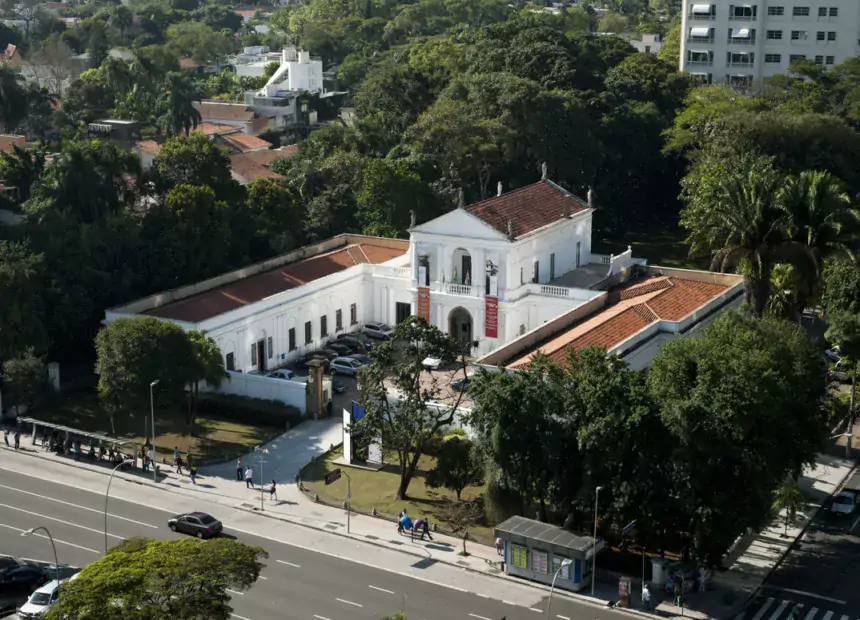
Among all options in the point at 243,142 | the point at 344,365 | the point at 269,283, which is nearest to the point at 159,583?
the point at 344,365

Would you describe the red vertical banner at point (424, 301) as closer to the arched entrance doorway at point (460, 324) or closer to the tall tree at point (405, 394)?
the arched entrance doorway at point (460, 324)

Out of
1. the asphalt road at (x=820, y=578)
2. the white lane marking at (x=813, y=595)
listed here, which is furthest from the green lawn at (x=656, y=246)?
the white lane marking at (x=813, y=595)

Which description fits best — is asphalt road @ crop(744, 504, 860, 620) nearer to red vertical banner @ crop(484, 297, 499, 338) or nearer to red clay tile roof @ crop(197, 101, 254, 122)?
red vertical banner @ crop(484, 297, 499, 338)

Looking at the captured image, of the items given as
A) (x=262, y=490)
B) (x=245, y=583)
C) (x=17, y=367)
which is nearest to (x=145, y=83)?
(x=17, y=367)

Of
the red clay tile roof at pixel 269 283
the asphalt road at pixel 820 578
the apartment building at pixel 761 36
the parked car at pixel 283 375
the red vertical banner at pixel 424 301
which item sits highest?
the apartment building at pixel 761 36

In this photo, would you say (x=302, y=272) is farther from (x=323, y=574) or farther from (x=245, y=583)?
(x=245, y=583)

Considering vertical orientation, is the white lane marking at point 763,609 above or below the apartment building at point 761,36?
below

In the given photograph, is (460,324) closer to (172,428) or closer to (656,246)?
(172,428)

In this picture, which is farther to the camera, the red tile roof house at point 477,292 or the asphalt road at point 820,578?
the red tile roof house at point 477,292
